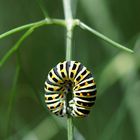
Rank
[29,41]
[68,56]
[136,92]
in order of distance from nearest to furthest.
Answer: [68,56] < [136,92] < [29,41]

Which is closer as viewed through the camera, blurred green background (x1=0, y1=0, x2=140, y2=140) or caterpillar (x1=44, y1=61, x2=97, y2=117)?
caterpillar (x1=44, y1=61, x2=97, y2=117)

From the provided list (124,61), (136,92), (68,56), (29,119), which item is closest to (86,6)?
(124,61)

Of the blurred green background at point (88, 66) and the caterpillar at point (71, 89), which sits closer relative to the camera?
the caterpillar at point (71, 89)

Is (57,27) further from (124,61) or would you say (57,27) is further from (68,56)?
(68,56)

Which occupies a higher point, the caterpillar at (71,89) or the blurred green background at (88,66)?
the blurred green background at (88,66)

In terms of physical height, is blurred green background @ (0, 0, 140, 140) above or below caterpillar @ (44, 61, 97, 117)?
above
